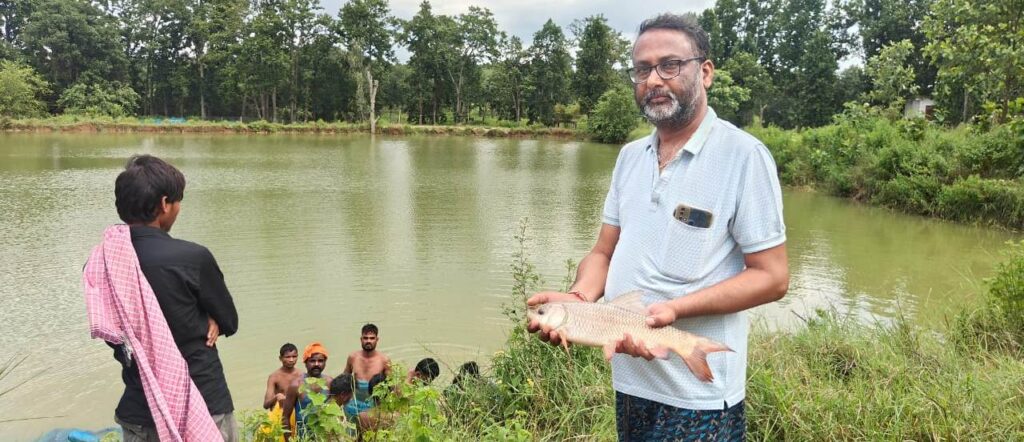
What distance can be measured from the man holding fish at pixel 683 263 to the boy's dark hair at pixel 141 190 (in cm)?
148

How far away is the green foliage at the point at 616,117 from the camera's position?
139 feet

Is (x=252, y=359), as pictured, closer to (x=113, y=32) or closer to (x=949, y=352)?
(x=949, y=352)

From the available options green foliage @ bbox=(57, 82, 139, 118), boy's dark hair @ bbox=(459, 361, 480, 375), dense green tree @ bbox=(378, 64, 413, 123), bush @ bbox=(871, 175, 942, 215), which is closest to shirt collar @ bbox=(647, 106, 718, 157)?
boy's dark hair @ bbox=(459, 361, 480, 375)

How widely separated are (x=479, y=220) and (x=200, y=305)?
413 inches

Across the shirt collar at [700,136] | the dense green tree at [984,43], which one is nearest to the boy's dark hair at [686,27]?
the shirt collar at [700,136]

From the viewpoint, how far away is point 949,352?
3.67m

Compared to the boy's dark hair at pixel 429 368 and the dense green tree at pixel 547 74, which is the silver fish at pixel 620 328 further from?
the dense green tree at pixel 547 74

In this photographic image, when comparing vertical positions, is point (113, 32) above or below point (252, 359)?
above

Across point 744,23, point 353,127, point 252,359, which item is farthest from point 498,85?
point 252,359

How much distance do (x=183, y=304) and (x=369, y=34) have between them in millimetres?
50826

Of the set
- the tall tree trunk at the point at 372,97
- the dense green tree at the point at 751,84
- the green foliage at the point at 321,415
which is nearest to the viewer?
the green foliage at the point at 321,415

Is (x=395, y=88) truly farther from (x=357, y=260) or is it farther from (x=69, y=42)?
(x=357, y=260)

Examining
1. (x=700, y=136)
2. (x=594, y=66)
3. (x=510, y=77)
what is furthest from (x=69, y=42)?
(x=700, y=136)

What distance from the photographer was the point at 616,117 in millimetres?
42719
